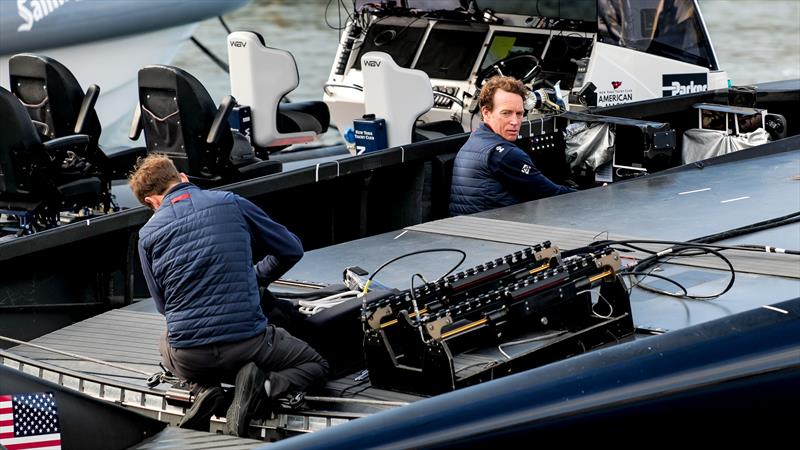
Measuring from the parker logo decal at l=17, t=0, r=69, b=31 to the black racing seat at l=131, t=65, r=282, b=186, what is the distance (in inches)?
242


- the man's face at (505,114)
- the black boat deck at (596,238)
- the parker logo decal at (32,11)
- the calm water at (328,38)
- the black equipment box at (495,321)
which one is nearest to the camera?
the black equipment box at (495,321)

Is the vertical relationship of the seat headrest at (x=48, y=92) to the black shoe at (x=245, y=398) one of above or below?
above

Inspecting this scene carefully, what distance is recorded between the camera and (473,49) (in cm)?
1034

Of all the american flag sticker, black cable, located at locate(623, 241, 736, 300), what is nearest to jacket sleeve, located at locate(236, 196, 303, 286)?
the american flag sticker

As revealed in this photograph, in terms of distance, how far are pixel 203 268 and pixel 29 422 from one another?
67 cm

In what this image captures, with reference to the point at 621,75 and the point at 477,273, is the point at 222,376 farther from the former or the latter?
the point at 621,75

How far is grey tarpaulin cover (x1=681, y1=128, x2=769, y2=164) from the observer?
7.69 meters

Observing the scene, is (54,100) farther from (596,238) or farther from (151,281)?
(151,281)

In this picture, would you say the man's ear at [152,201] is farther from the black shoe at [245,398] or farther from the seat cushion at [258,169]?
the seat cushion at [258,169]

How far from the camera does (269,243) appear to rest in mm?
4113

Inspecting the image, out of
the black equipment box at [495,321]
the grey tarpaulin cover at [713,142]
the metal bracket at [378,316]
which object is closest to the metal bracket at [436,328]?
the black equipment box at [495,321]

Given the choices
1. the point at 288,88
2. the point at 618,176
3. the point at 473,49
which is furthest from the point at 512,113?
the point at 473,49

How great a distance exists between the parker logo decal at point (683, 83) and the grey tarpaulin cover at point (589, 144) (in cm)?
217

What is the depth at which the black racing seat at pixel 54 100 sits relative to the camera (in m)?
7.62
